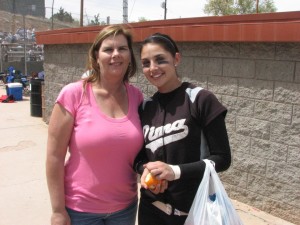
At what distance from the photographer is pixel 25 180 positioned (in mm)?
5066

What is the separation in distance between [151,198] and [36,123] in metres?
7.45

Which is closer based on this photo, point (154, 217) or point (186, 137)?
point (186, 137)

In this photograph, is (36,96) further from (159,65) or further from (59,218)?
(159,65)

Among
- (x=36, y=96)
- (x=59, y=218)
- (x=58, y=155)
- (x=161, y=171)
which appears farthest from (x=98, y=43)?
(x=36, y=96)

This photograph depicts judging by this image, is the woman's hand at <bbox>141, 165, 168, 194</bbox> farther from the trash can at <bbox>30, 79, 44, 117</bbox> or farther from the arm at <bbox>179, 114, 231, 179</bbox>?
the trash can at <bbox>30, 79, 44, 117</bbox>

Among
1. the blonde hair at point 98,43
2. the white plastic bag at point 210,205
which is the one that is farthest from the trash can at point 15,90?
the white plastic bag at point 210,205

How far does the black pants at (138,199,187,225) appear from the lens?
1.91 meters

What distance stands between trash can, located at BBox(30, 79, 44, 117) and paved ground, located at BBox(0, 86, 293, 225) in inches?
28.3

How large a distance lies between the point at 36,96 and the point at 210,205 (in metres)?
8.33

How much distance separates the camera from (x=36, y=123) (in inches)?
351

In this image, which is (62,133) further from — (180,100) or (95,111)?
(180,100)

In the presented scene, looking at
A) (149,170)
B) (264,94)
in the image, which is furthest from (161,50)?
(264,94)

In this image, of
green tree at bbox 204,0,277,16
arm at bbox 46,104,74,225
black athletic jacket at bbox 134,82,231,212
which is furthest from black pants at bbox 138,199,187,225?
green tree at bbox 204,0,277,16

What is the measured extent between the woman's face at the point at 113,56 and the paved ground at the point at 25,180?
2.44 m
